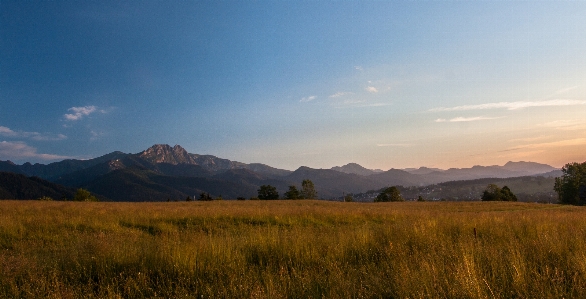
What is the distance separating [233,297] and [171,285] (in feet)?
5.06

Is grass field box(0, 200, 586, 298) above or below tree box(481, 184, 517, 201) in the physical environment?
above

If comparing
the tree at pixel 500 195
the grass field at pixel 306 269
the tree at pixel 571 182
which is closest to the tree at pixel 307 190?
the tree at pixel 500 195

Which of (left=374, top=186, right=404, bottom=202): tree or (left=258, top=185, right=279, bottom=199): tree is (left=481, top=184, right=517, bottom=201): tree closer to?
(left=374, top=186, right=404, bottom=202): tree

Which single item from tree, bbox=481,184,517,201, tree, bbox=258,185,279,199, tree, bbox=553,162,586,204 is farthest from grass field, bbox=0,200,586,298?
tree, bbox=553,162,586,204

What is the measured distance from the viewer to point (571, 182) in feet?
226

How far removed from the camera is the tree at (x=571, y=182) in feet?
221

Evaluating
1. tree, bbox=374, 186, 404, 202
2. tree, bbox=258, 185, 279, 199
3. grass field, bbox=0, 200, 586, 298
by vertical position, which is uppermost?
grass field, bbox=0, 200, 586, 298

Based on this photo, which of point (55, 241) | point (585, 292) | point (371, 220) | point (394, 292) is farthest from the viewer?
point (371, 220)

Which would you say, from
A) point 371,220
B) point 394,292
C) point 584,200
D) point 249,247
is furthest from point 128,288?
point 584,200

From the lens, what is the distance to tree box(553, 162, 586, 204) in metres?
67.2

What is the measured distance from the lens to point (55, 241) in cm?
960

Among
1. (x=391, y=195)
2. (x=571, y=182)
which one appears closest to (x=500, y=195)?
(x=571, y=182)

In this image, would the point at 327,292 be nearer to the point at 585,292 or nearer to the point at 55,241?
the point at 585,292

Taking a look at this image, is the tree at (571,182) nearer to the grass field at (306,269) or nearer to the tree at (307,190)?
the tree at (307,190)
